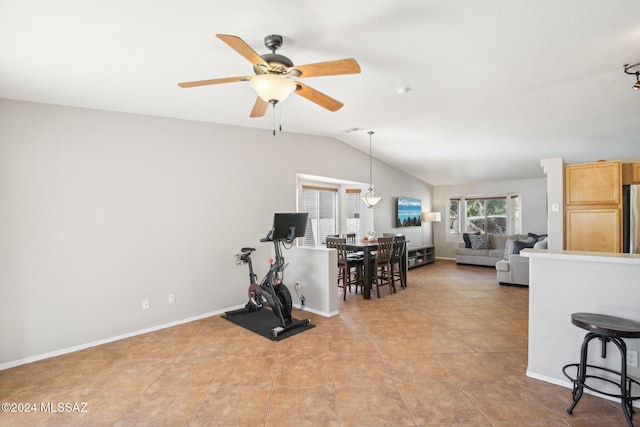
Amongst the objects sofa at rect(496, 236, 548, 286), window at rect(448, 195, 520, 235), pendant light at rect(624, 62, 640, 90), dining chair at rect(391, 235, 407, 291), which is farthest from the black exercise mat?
window at rect(448, 195, 520, 235)

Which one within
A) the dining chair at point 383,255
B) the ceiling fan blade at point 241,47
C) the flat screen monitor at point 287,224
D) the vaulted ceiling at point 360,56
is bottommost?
the dining chair at point 383,255

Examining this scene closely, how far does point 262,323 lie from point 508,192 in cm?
770

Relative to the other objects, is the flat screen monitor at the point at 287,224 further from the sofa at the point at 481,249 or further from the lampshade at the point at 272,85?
the sofa at the point at 481,249

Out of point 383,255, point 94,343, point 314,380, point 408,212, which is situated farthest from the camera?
point 408,212

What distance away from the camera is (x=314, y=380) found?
2490 mm

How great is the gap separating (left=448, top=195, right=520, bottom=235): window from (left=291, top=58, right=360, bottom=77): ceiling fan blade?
8.11 m

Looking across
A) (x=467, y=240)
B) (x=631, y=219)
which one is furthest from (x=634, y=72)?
(x=467, y=240)

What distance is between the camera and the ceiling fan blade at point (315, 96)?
7.26 ft

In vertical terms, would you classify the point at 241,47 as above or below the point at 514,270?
above

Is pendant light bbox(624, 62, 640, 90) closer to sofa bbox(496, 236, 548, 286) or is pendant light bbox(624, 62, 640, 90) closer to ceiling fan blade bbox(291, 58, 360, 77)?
ceiling fan blade bbox(291, 58, 360, 77)

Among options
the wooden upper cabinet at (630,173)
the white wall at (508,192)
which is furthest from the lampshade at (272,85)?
the white wall at (508,192)

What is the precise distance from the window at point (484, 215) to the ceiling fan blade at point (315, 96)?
25.4 ft

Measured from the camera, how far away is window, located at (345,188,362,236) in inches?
273

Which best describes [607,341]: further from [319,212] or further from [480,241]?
[480,241]
